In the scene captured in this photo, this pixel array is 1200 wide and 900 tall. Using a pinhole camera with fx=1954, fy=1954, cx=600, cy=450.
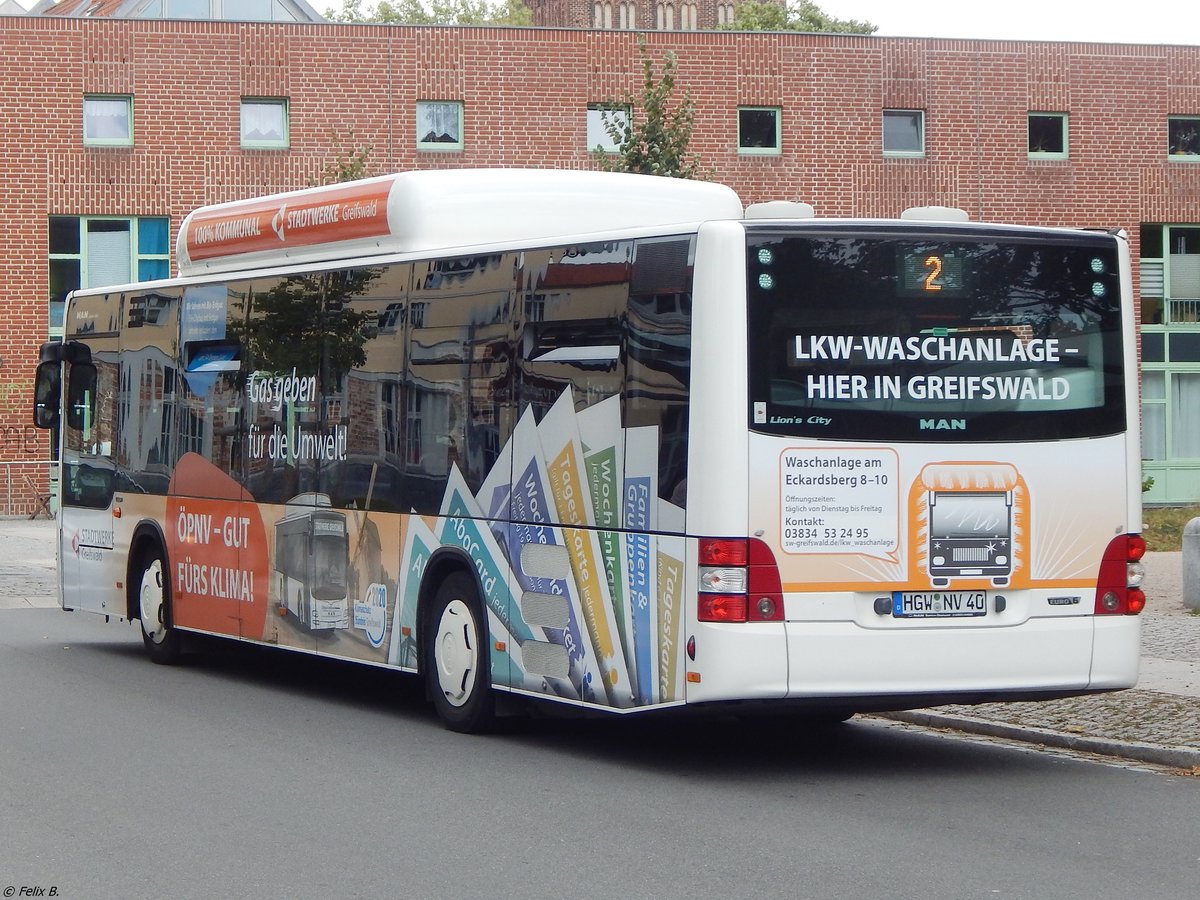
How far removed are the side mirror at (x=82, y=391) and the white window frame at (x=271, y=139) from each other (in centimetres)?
2382

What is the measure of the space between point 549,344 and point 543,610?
4.65 feet

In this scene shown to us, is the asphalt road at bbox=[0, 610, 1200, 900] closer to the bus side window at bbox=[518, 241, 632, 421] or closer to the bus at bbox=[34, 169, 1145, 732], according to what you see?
the bus at bbox=[34, 169, 1145, 732]

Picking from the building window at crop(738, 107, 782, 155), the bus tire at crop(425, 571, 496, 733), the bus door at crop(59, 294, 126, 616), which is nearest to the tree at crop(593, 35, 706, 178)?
the bus door at crop(59, 294, 126, 616)

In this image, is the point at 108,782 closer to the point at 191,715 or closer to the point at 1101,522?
the point at 191,715

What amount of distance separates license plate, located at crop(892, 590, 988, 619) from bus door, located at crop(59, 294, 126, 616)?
794 cm

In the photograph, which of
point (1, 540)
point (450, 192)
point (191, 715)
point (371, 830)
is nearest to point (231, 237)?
point (450, 192)

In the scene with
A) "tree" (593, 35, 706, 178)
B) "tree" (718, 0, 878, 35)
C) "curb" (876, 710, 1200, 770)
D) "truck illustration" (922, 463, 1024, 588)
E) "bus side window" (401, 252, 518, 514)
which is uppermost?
"tree" (718, 0, 878, 35)

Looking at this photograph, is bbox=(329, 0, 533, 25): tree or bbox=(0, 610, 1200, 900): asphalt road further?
bbox=(329, 0, 533, 25): tree

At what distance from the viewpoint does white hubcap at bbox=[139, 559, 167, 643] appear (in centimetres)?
1501

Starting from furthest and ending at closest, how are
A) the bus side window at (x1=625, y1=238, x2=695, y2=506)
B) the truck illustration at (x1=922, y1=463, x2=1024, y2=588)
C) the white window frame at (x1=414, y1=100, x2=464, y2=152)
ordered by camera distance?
the white window frame at (x1=414, y1=100, x2=464, y2=152) → the truck illustration at (x1=922, y1=463, x2=1024, y2=588) → the bus side window at (x1=625, y1=238, x2=695, y2=506)

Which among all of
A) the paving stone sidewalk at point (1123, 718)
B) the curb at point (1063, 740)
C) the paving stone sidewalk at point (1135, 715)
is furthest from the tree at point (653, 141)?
the curb at point (1063, 740)

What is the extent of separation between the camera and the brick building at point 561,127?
127 feet

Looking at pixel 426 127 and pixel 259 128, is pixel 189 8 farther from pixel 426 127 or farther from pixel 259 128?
pixel 426 127

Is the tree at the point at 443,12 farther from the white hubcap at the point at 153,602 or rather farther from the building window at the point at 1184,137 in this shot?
the white hubcap at the point at 153,602
